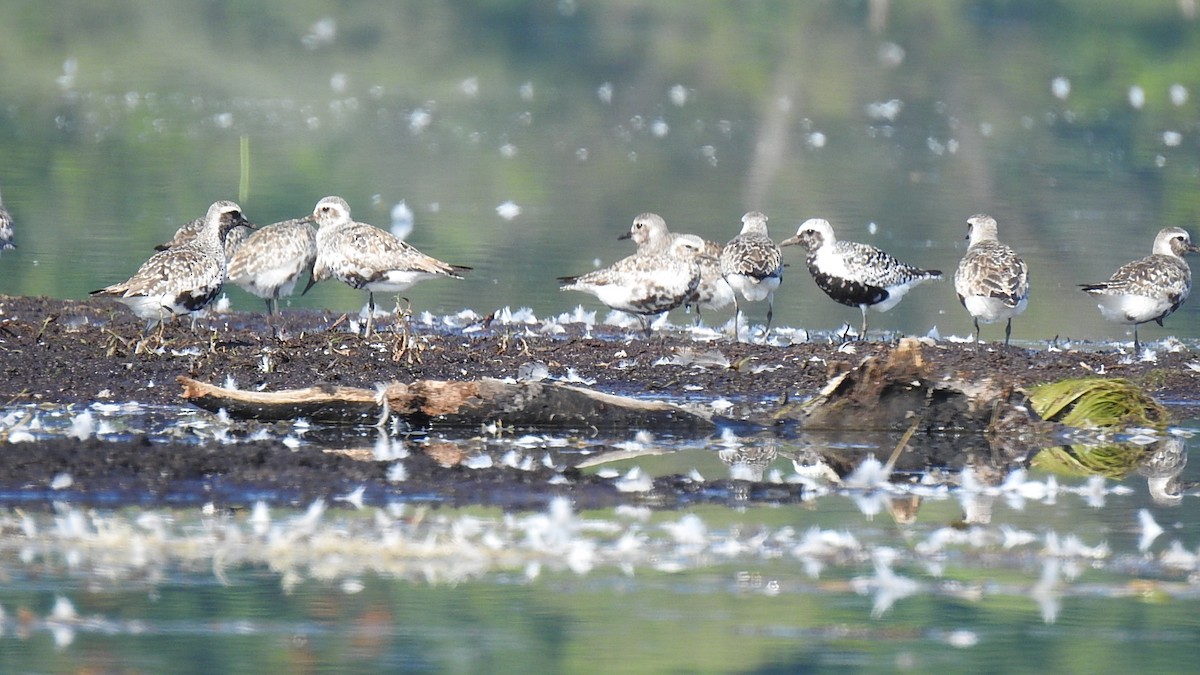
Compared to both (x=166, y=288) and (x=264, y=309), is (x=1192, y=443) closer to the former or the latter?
(x=166, y=288)

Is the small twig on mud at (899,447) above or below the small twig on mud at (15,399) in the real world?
below

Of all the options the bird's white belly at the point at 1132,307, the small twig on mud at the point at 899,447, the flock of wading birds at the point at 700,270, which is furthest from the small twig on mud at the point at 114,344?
the bird's white belly at the point at 1132,307

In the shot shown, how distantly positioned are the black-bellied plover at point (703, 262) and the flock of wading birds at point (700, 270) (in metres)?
0.02

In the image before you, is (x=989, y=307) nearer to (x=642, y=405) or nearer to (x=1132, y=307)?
(x=1132, y=307)

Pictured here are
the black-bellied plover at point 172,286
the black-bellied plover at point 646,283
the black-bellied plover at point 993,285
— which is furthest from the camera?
the black-bellied plover at point 646,283

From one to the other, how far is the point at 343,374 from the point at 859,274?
A: 5459 millimetres

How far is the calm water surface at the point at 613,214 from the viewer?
24.4 feet

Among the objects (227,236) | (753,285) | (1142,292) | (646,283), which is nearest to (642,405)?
(646,283)

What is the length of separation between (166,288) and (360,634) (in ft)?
26.5

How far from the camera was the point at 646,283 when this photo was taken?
16.6 meters

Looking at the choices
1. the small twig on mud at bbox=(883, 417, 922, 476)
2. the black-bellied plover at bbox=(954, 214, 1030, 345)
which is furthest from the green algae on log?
the black-bellied plover at bbox=(954, 214, 1030, 345)

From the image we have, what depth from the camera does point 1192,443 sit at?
11969 mm

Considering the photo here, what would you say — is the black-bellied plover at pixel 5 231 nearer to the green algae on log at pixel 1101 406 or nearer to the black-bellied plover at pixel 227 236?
the black-bellied plover at pixel 227 236

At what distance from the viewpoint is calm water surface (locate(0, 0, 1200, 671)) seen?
24.4 feet
